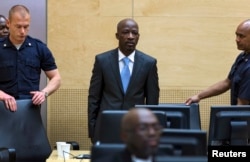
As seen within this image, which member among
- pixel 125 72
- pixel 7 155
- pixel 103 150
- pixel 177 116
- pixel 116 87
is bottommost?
pixel 7 155

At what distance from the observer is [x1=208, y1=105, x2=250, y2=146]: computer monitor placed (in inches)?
168

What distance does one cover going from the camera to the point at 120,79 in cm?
582

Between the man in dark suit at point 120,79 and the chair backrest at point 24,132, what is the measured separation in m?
0.53

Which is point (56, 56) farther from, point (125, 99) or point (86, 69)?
point (125, 99)

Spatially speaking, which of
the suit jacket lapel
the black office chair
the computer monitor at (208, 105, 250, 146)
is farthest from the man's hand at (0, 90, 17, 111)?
the computer monitor at (208, 105, 250, 146)

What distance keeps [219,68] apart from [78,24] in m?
1.87

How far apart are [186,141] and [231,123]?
1.34 m

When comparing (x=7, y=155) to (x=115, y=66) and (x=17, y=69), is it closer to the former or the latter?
(x=17, y=69)

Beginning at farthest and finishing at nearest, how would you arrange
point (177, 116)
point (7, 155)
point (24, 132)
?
point (24, 132) < point (7, 155) < point (177, 116)

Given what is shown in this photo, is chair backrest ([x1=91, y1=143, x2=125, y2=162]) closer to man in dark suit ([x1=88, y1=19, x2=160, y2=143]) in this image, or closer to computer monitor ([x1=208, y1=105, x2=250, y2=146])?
computer monitor ([x1=208, y1=105, x2=250, y2=146])

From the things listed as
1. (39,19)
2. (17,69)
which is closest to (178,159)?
(17,69)

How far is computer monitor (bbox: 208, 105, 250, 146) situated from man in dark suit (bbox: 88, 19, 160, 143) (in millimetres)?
1580

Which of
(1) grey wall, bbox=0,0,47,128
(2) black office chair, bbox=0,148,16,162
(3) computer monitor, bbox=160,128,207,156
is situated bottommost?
(2) black office chair, bbox=0,148,16,162

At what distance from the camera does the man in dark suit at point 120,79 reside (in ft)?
19.0
